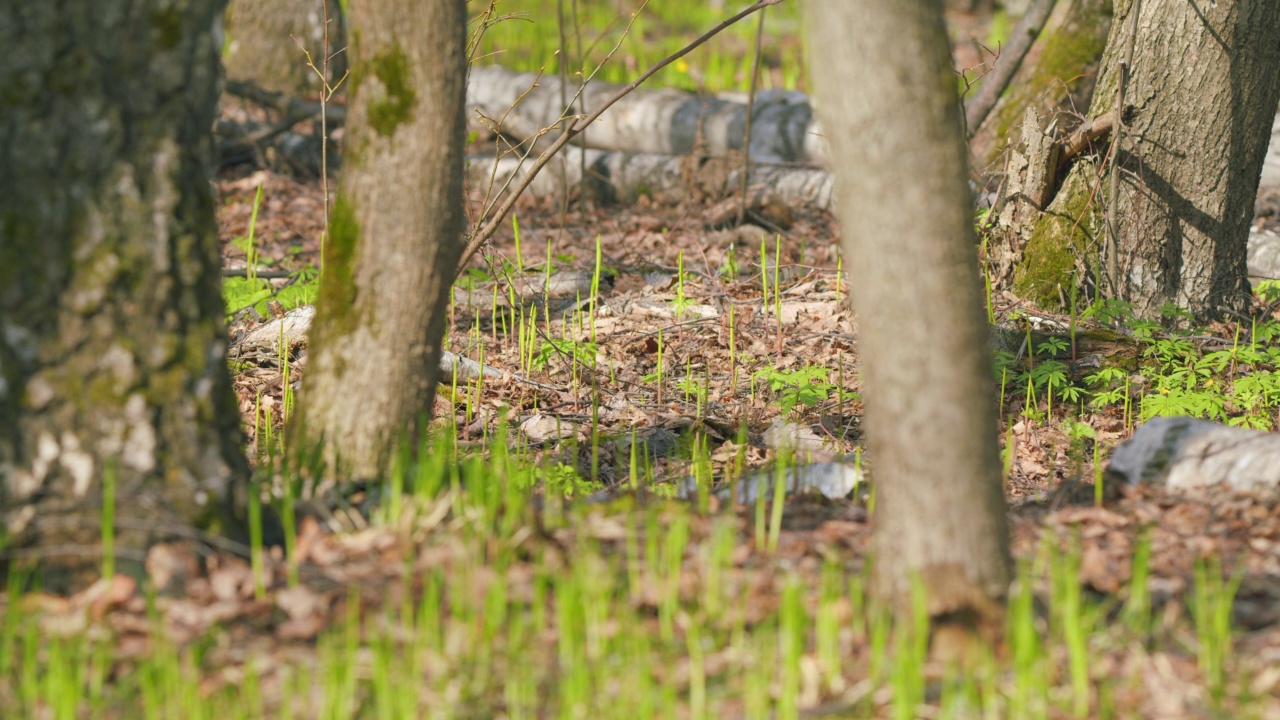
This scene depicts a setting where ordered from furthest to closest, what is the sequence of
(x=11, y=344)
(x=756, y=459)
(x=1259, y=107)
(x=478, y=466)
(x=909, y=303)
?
(x=1259, y=107), (x=756, y=459), (x=478, y=466), (x=11, y=344), (x=909, y=303)

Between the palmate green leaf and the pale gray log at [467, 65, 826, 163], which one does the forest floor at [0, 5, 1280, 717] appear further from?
the pale gray log at [467, 65, 826, 163]

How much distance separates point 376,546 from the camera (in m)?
2.68

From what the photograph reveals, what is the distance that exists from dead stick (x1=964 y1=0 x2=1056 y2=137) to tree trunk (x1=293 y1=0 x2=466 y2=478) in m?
4.43

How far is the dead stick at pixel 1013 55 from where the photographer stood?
668cm

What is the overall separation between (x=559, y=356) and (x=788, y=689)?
11.2 ft

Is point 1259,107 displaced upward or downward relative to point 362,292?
upward

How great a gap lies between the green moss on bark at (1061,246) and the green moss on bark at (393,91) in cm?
357

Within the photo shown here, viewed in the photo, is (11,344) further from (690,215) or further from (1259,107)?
(690,215)

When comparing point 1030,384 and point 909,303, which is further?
point 1030,384

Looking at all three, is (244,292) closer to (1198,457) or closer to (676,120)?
(676,120)

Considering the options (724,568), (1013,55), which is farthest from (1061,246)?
(724,568)

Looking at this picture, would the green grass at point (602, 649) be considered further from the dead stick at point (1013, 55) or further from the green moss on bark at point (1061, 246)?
the dead stick at point (1013, 55)

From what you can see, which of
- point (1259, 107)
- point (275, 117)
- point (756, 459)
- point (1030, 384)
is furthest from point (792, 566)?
point (275, 117)

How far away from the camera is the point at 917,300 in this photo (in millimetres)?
2240
